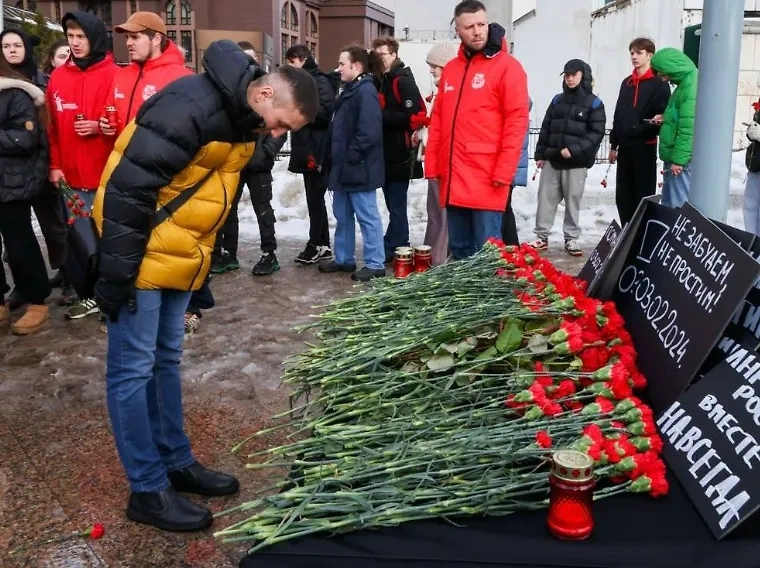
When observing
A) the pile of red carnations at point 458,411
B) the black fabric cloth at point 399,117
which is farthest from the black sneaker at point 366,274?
the pile of red carnations at point 458,411

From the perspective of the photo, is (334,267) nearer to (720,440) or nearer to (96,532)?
(96,532)

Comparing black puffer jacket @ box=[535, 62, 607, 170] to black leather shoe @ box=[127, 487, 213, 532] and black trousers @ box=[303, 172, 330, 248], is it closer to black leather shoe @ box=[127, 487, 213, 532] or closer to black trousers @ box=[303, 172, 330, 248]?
black trousers @ box=[303, 172, 330, 248]

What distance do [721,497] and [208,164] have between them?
1789 mm

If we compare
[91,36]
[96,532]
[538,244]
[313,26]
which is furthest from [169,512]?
[313,26]

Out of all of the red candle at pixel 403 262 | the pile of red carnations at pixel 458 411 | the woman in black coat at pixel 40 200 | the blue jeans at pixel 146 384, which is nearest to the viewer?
the pile of red carnations at pixel 458 411

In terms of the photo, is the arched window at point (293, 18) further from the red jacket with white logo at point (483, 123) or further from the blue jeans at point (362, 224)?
the red jacket with white logo at point (483, 123)

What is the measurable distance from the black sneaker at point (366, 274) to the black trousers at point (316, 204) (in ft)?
2.47

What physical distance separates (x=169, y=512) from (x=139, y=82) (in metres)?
3.02

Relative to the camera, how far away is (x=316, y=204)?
7.16 m

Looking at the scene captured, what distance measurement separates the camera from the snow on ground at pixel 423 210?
28.8 ft

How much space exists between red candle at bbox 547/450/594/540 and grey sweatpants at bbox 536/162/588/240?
632 cm

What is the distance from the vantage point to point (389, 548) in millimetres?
1669

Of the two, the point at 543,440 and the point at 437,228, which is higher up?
the point at 543,440

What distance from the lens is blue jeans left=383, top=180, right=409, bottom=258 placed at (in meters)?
7.14
